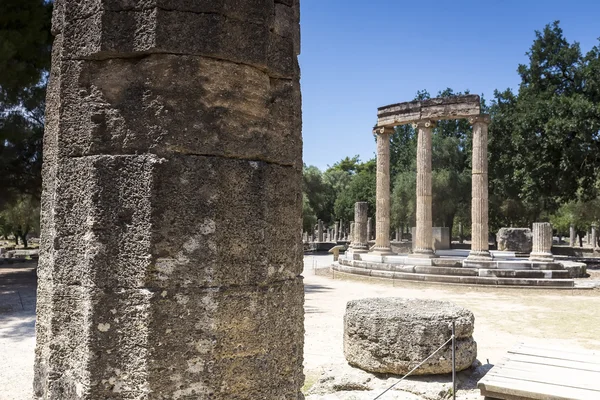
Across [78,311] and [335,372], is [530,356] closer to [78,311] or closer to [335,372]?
[335,372]

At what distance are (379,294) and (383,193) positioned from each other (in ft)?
29.2

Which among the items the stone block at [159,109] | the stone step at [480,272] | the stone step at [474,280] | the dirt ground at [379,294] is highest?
the stone block at [159,109]

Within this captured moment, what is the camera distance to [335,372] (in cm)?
622

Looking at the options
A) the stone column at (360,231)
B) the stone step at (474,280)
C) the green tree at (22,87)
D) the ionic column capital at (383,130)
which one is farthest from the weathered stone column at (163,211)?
the stone column at (360,231)

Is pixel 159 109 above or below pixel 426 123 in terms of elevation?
below

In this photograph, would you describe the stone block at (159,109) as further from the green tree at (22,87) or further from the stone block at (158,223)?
the green tree at (22,87)

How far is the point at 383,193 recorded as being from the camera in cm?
2262

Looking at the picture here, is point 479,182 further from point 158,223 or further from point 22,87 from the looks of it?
point 158,223

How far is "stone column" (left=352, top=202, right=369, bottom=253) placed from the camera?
2412 centimetres

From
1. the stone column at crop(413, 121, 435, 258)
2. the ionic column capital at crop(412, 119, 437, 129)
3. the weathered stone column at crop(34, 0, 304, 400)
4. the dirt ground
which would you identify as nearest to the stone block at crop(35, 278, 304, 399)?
the weathered stone column at crop(34, 0, 304, 400)

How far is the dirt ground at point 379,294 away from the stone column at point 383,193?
12.6 ft

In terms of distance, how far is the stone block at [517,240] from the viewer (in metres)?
26.6

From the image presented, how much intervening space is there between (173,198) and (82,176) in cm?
49

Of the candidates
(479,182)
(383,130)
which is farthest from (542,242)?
(383,130)
